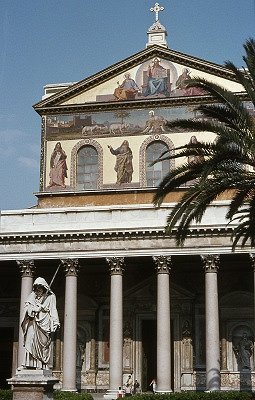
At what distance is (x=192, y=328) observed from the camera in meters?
32.7

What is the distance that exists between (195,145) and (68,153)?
16.0 metres

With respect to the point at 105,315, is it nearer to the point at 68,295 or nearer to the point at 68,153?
the point at 68,295

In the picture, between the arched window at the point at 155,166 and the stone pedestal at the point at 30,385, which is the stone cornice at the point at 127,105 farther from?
the stone pedestal at the point at 30,385

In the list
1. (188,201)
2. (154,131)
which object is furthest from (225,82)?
(188,201)

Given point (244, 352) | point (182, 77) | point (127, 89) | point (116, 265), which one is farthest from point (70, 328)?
point (182, 77)

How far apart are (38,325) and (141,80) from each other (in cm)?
2115

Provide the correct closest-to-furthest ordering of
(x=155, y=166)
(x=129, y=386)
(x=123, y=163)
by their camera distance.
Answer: (x=129, y=386) → (x=155, y=166) → (x=123, y=163)

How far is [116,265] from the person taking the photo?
98.5 feet

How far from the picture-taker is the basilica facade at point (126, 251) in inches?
1171

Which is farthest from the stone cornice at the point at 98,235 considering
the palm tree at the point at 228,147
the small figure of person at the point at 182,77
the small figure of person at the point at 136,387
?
the palm tree at the point at 228,147

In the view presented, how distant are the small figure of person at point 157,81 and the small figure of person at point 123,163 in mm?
2733

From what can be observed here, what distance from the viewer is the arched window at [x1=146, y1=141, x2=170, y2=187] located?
33688mm

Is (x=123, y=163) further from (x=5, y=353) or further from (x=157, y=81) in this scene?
(x=5, y=353)

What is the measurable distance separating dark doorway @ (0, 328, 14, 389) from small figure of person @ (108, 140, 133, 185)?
907cm
